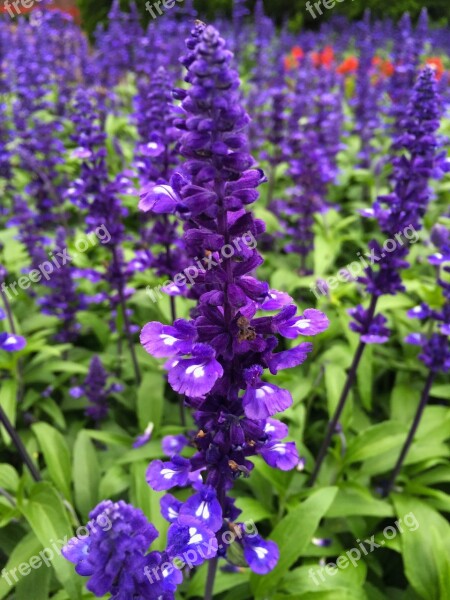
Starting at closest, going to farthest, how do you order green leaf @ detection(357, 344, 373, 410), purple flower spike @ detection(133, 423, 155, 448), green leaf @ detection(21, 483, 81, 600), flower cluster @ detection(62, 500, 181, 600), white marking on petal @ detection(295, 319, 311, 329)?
Result: flower cluster @ detection(62, 500, 181, 600) < white marking on petal @ detection(295, 319, 311, 329) < green leaf @ detection(21, 483, 81, 600) < purple flower spike @ detection(133, 423, 155, 448) < green leaf @ detection(357, 344, 373, 410)

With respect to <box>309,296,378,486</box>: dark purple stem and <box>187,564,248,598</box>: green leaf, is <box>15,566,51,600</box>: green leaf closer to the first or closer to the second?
<box>187,564,248,598</box>: green leaf

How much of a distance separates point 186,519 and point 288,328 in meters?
0.83

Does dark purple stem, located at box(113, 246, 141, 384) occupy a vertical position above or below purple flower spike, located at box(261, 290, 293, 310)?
below

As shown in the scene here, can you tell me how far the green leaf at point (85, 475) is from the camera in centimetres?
405

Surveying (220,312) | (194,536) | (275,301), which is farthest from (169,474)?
(275,301)

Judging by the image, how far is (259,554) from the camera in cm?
259

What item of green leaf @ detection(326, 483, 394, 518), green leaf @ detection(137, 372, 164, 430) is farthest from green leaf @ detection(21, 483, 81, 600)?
green leaf @ detection(326, 483, 394, 518)

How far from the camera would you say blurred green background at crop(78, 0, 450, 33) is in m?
21.5

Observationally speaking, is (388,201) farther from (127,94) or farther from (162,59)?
(127,94)

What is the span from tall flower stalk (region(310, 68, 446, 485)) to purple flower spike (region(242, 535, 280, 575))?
1548 mm

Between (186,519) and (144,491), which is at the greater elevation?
(186,519)

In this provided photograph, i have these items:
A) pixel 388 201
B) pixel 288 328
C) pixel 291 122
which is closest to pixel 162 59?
pixel 291 122

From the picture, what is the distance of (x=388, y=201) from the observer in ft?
12.2

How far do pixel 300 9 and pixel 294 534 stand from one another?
24417 millimetres
